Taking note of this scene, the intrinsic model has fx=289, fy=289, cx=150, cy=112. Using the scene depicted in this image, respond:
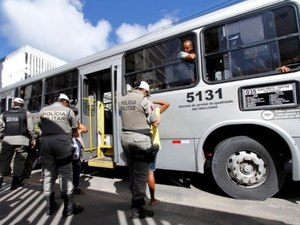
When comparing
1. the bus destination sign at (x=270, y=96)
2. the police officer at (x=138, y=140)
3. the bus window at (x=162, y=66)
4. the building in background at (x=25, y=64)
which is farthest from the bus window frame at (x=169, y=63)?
the building in background at (x=25, y=64)

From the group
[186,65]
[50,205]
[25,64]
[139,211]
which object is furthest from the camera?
[25,64]

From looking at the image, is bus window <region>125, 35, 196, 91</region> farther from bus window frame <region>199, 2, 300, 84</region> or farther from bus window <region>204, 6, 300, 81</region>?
bus window <region>204, 6, 300, 81</region>

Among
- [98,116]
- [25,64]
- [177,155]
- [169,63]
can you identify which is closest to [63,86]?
[98,116]

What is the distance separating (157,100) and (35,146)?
9.57 feet

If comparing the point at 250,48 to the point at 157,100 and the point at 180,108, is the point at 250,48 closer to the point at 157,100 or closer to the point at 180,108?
the point at 180,108

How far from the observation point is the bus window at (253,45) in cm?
396

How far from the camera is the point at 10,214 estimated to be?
4.06 metres

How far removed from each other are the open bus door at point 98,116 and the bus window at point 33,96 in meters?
2.17

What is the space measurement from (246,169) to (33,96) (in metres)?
6.62

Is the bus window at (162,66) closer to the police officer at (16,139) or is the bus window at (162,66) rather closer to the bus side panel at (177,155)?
the bus side panel at (177,155)

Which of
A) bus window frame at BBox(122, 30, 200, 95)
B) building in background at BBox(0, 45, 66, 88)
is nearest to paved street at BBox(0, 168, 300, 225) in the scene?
bus window frame at BBox(122, 30, 200, 95)

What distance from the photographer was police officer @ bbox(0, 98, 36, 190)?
5707mm

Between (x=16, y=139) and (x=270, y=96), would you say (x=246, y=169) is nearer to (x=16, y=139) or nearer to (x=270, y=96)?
(x=270, y=96)

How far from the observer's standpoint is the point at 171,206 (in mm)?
4156
